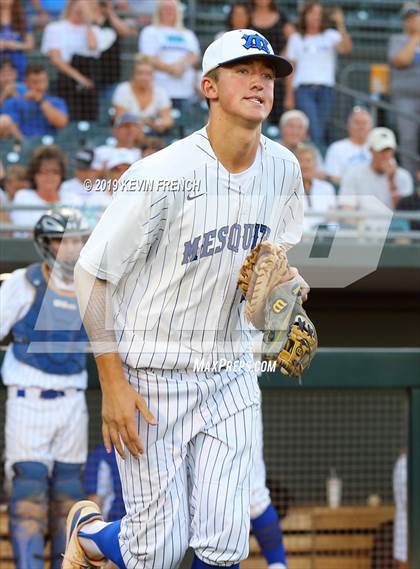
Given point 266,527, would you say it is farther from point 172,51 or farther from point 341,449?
point 172,51

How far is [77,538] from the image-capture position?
12.8 ft

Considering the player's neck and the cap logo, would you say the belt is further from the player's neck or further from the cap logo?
the cap logo

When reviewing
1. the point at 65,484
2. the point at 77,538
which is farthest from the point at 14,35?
the point at 77,538

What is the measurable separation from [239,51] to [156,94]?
492 cm

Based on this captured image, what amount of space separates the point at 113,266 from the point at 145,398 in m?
0.46

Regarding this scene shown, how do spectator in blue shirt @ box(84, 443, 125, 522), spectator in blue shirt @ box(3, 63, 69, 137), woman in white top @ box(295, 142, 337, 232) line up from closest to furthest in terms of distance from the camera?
spectator in blue shirt @ box(84, 443, 125, 522) → woman in white top @ box(295, 142, 337, 232) → spectator in blue shirt @ box(3, 63, 69, 137)

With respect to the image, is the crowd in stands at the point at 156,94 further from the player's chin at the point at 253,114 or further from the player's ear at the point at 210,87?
the player's chin at the point at 253,114

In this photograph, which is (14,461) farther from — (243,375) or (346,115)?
(346,115)

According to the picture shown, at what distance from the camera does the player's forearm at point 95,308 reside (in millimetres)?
3379

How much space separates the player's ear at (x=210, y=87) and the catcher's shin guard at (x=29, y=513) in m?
2.48

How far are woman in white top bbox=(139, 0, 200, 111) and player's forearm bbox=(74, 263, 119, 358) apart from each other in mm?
5274

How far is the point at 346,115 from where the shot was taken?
9117 mm

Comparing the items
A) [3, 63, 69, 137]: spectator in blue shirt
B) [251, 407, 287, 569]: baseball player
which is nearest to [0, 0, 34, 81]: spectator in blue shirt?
[3, 63, 69, 137]: spectator in blue shirt

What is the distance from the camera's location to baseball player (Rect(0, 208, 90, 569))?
17.2ft
